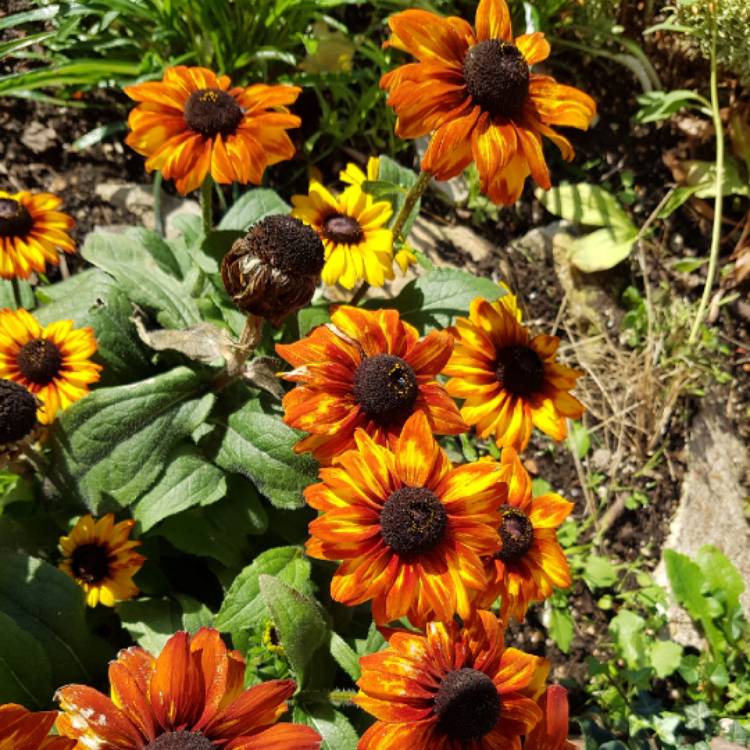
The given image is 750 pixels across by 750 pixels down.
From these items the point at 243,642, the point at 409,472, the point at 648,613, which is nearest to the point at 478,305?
the point at 409,472

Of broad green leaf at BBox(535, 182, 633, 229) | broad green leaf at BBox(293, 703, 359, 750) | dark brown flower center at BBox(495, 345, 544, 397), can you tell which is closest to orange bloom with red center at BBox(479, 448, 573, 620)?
dark brown flower center at BBox(495, 345, 544, 397)

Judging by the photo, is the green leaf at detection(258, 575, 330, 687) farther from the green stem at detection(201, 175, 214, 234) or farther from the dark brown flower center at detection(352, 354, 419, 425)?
the green stem at detection(201, 175, 214, 234)

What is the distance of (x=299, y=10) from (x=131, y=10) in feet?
1.97

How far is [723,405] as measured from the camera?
2883 millimetres

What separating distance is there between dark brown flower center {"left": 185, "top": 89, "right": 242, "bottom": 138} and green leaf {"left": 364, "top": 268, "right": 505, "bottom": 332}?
2.10 feet

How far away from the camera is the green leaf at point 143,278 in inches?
79.7

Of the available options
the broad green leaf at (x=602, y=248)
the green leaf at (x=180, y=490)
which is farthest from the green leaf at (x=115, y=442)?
the broad green leaf at (x=602, y=248)

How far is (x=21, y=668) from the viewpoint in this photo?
162 cm

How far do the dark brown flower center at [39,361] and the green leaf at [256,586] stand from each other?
0.61 meters

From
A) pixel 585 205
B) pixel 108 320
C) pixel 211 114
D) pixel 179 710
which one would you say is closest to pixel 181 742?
pixel 179 710

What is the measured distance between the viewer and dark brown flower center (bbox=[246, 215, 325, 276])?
145cm

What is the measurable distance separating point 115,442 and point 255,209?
786 mm

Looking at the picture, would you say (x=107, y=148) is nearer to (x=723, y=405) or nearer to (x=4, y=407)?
(x=4, y=407)

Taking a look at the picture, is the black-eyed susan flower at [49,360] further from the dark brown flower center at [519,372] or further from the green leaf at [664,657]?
the green leaf at [664,657]
